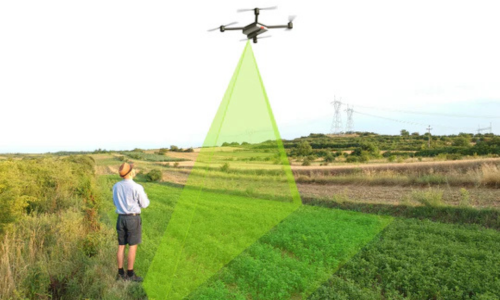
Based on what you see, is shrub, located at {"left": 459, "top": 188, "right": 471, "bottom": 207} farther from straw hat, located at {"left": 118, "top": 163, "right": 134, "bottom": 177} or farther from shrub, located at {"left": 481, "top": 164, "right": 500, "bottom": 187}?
straw hat, located at {"left": 118, "top": 163, "right": 134, "bottom": 177}

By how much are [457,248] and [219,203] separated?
487cm

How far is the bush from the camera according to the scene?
26595 millimetres

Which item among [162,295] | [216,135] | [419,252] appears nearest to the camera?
[162,295]

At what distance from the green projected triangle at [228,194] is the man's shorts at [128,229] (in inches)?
19.5

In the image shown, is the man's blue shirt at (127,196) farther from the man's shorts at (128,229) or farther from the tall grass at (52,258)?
the tall grass at (52,258)

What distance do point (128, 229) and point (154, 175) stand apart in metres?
22.8

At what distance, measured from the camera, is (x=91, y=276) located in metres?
5.02

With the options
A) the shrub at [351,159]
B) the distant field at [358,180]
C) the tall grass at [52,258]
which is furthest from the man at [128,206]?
the shrub at [351,159]

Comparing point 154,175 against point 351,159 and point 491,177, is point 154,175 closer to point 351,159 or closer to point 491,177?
point 351,159

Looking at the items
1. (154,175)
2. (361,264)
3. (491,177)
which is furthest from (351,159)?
(361,264)

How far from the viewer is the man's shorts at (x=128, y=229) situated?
4.79 m

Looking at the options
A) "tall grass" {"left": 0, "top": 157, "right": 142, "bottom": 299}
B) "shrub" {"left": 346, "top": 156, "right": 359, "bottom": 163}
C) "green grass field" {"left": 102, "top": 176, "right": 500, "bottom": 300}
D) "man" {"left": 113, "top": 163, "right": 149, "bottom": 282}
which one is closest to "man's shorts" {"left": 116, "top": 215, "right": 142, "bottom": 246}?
"man" {"left": 113, "top": 163, "right": 149, "bottom": 282}

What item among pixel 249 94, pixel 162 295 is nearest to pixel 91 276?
pixel 162 295

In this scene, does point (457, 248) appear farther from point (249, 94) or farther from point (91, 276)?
point (91, 276)
